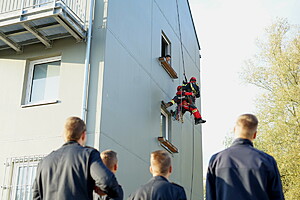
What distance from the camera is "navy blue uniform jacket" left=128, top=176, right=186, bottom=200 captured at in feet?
13.0

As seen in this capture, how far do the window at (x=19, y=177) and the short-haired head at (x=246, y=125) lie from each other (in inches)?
204

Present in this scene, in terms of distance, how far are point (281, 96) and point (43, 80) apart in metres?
9.22

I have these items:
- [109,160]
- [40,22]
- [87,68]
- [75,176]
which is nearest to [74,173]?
[75,176]

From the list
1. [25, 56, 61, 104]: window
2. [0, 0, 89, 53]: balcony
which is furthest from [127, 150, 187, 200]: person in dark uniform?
[25, 56, 61, 104]: window

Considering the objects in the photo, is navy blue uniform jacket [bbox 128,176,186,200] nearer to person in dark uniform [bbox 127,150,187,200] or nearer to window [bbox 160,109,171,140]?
person in dark uniform [bbox 127,150,187,200]

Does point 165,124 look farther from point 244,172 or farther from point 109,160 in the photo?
point 244,172

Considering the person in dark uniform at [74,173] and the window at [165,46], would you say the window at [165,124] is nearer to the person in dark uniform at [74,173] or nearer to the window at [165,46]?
the window at [165,46]

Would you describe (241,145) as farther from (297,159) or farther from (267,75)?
(267,75)

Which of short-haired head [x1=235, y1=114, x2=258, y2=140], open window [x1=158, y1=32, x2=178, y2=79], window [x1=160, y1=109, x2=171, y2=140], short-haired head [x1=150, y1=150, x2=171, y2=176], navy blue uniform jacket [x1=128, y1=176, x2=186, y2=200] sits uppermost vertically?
open window [x1=158, y1=32, x2=178, y2=79]

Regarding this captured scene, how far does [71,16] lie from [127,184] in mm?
3632

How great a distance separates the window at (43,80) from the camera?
8688 millimetres

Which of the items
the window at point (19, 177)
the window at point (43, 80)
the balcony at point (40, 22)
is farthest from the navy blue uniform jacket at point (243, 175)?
the window at point (43, 80)

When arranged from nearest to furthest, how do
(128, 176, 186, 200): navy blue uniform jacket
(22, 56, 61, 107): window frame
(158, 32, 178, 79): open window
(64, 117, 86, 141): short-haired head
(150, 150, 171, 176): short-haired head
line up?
(64, 117, 86, 141): short-haired head → (128, 176, 186, 200): navy blue uniform jacket → (150, 150, 171, 176): short-haired head → (22, 56, 61, 107): window frame → (158, 32, 178, 79): open window

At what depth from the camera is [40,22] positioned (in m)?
8.15
